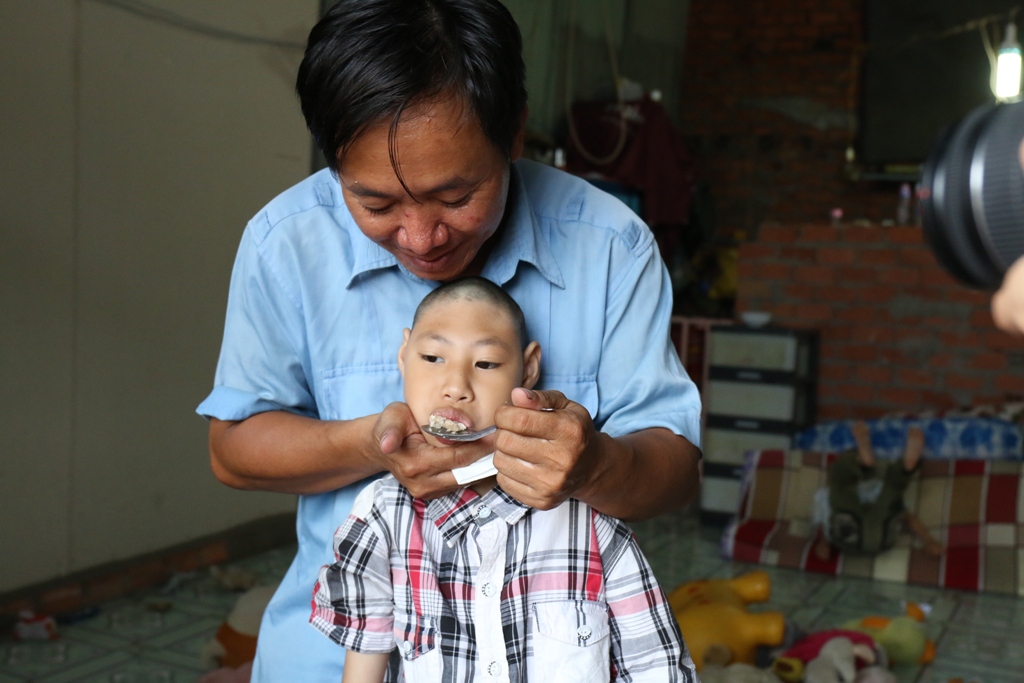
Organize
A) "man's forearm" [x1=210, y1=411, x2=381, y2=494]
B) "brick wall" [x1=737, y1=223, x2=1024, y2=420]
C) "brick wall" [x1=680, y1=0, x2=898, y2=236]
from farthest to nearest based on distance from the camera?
"brick wall" [x1=680, y1=0, x2=898, y2=236]
"brick wall" [x1=737, y1=223, x2=1024, y2=420]
"man's forearm" [x1=210, y1=411, x2=381, y2=494]

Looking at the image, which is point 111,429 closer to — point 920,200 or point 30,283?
point 30,283

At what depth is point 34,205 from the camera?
8.29 feet

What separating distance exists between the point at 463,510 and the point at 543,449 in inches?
9.7

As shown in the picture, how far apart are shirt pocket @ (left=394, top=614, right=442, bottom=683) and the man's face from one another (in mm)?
423

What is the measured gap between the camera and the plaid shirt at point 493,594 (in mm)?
1104

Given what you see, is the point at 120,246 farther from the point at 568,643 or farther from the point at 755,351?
the point at 755,351

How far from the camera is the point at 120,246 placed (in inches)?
111

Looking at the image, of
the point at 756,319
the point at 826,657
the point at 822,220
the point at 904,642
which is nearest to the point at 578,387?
the point at 826,657

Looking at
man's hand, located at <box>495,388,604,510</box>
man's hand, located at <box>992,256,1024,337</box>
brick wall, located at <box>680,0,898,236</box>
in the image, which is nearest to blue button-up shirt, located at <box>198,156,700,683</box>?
man's hand, located at <box>495,388,604,510</box>

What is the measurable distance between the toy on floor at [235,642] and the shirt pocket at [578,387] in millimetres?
1612

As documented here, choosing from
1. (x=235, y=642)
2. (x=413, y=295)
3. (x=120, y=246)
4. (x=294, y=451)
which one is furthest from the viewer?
(x=120, y=246)

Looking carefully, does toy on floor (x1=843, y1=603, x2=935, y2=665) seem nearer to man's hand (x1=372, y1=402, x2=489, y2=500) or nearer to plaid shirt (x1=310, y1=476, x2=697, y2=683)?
plaid shirt (x1=310, y1=476, x2=697, y2=683)

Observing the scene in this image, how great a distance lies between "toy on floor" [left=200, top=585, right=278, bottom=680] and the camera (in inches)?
97.9

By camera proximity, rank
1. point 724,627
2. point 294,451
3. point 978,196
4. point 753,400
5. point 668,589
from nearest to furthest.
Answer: point 978,196, point 294,451, point 724,627, point 668,589, point 753,400
